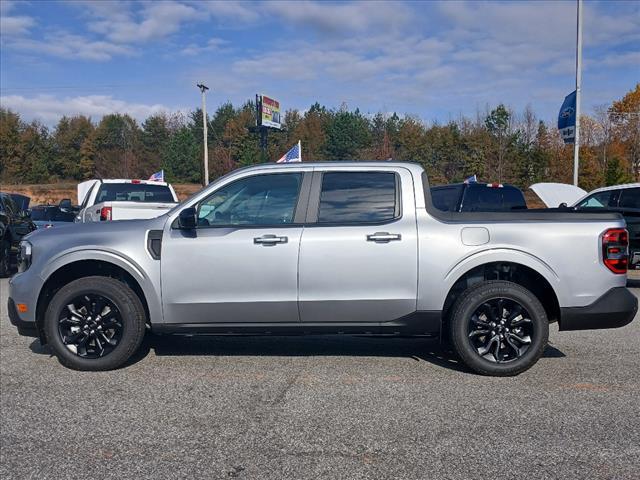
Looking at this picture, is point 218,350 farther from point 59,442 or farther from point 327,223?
point 59,442

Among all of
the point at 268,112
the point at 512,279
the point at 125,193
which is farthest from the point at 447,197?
the point at 268,112

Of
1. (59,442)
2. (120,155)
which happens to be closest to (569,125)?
(59,442)

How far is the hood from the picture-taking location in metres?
18.5

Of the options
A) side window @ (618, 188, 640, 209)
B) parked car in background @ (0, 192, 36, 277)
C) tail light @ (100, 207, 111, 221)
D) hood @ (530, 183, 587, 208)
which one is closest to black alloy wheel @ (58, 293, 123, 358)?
tail light @ (100, 207, 111, 221)

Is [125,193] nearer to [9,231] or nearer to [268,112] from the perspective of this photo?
[9,231]

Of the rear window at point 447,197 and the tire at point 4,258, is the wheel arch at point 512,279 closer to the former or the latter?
the rear window at point 447,197

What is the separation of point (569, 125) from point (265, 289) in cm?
1651

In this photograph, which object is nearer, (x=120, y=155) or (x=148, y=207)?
(x=148, y=207)

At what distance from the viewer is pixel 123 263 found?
5539mm

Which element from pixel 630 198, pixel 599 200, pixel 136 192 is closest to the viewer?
pixel 630 198

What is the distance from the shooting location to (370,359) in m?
6.12

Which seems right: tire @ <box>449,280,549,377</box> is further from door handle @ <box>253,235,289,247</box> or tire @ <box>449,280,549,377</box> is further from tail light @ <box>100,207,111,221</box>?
tail light @ <box>100,207,111,221</box>

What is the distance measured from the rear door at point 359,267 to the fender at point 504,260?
1.11 feet

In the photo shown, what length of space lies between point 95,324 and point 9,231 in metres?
8.78
